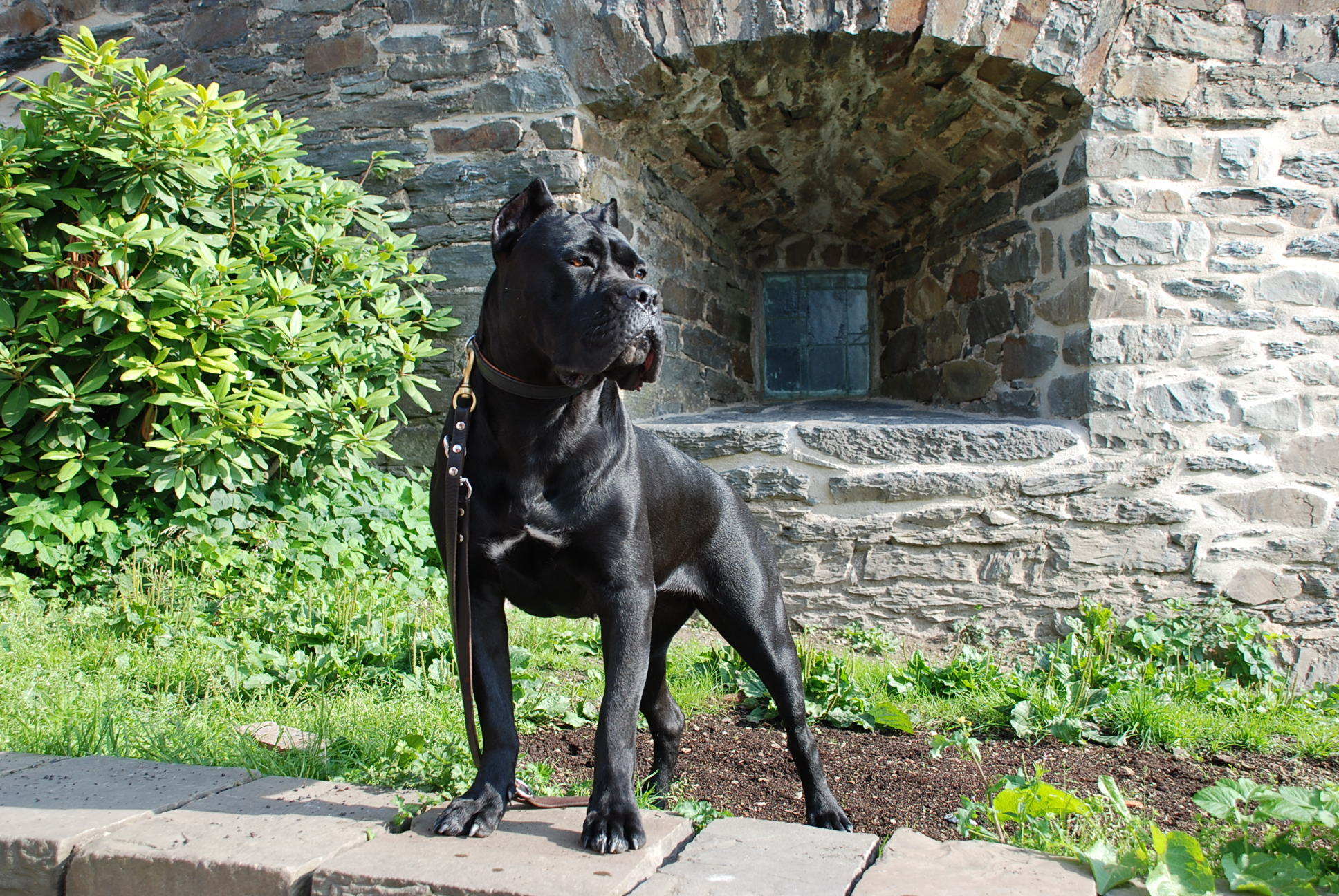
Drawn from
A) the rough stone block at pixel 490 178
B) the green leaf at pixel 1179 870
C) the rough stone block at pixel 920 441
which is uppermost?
the rough stone block at pixel 490 178

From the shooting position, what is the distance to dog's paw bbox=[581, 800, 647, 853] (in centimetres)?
176

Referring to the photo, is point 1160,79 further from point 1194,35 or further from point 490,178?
point 490,178

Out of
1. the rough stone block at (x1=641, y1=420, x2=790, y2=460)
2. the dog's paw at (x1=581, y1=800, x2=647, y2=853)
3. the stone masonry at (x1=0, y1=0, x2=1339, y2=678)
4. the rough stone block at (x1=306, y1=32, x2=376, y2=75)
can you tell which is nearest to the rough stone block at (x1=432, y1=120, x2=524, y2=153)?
the stone masonry at (x1=0, y1=0, x2=1339, y2=678)

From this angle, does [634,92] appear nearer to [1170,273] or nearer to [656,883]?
[1170,273]

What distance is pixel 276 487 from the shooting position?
4414 mm

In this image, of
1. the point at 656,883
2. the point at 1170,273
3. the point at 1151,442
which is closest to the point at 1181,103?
the point at 1170,273

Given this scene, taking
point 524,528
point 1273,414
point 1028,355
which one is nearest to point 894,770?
point 524,528

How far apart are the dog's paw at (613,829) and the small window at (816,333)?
4584 mm

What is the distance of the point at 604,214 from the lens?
7.74ft

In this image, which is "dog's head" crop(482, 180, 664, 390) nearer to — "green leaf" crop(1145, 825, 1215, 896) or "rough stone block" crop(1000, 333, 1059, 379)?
"green leaf" crop(1145, 825, 1215, 896)

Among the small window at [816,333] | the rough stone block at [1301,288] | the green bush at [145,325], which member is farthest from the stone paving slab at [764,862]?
the small window at [816,333]

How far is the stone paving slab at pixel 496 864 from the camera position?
1.61m

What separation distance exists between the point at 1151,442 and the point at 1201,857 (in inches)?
123

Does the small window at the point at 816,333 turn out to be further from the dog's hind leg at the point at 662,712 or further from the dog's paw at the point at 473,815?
the dog's paw at the point at 473,815
